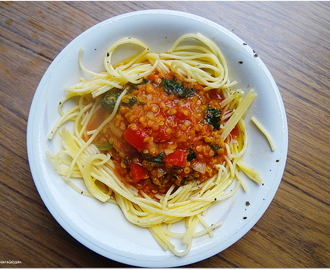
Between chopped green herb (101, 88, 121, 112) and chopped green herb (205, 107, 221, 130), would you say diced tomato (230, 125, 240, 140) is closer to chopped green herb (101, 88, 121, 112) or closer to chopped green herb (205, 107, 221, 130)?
chopped green herb (205, 107, 221, 130)

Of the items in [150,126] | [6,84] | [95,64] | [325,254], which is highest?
[95,64]

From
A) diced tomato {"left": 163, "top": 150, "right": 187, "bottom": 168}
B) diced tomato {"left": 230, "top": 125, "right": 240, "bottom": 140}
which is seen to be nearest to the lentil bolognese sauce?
diced tomato {"left": 163, "top": 150, "right": 187, "bottom": 168}

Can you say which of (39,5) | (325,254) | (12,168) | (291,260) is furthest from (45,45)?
(325,254)

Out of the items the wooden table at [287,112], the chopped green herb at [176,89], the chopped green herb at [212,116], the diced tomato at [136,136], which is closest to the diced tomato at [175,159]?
the diced tomato at [136,136]

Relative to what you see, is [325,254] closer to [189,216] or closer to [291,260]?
[291,260]

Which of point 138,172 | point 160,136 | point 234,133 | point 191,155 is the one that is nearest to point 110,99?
point 160,136

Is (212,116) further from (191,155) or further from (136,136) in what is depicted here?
(136,136)
